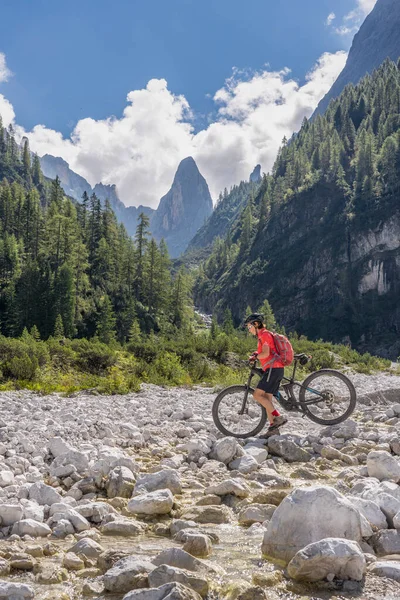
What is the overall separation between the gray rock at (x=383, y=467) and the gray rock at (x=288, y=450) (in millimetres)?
1656

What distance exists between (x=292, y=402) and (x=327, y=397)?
0.76 metres

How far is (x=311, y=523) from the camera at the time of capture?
375cm

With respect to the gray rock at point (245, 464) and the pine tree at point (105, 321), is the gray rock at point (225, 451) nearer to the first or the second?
the gray rock at point (245, 464)

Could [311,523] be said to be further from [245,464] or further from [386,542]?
[245,464]

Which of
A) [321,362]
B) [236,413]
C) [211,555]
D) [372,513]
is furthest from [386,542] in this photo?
[321,362]

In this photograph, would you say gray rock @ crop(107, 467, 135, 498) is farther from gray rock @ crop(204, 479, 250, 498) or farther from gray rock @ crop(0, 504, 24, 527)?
gray rock @ crop(0, 504, 24, 527)

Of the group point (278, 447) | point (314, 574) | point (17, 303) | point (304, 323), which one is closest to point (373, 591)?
point (314, 574)

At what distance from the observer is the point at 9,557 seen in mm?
3670

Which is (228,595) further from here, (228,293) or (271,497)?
(228,293)

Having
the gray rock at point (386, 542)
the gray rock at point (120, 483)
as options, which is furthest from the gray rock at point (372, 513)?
the gray rock at point (120, 483)

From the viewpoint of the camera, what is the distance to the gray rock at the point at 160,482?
17.9 ft

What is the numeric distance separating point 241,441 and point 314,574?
5056mm

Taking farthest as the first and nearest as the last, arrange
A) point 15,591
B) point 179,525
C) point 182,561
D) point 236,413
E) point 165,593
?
1. point 236,413
2. point 179,525
3. point 182,561
4. point 15,591
5. point 165,593

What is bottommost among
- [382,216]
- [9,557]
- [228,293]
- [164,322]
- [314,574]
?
[9,557]
